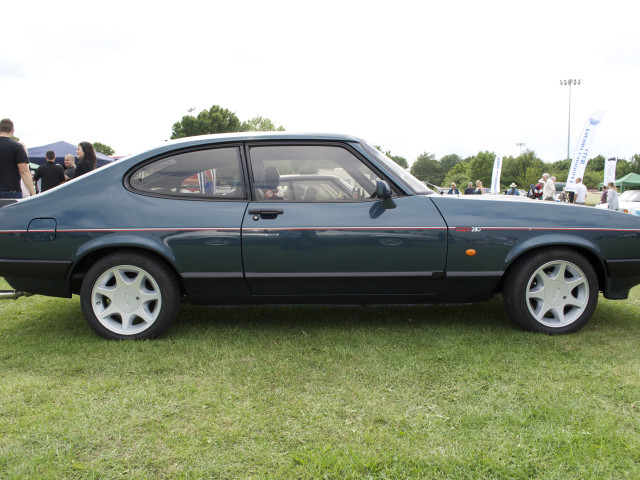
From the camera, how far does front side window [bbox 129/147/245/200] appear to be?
11.4 feet

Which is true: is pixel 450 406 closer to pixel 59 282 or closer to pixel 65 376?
pixel 65 376

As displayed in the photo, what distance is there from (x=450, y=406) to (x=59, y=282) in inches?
109

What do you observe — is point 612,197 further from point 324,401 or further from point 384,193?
point 324,401

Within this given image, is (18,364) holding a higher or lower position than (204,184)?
lower

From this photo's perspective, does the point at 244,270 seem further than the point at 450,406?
Yes

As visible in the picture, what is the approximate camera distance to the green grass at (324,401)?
1.99 metres

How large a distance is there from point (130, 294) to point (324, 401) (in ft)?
5.66

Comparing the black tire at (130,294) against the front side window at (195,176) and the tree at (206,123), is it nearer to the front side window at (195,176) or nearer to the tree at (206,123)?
the front side window at (195,176)

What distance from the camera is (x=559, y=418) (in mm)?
2314

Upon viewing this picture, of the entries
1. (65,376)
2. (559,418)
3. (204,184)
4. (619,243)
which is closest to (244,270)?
(204,184)

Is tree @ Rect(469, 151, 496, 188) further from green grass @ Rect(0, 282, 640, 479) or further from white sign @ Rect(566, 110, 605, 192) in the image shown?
green grass @ Rect(0, 282, 640, 479)

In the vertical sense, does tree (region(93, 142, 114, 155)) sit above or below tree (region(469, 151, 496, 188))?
above

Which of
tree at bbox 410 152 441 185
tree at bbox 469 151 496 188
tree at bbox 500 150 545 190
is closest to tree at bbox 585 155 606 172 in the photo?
tree at bbox 500 150 545 190

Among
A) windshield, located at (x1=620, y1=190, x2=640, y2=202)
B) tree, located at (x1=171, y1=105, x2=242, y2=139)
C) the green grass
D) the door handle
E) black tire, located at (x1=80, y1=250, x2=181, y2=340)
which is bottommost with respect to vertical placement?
the green grass
